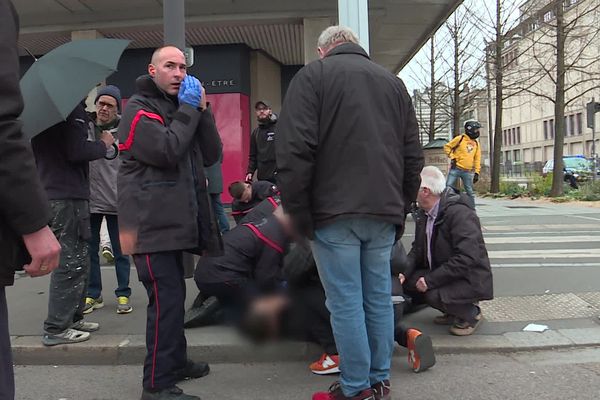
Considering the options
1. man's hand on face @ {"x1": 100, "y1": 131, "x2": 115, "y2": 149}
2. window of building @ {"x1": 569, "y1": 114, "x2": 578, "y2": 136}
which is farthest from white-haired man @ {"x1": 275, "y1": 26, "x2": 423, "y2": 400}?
window of building @ {"x1": 569, "y1": 114, "x2": 578, "y2": 136}

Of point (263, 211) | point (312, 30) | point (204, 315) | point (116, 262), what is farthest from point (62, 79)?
point (312, 30)

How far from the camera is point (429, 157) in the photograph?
12539 millimetres

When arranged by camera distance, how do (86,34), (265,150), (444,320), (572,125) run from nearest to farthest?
(444,320), (265,150), (86,34), (572,125)

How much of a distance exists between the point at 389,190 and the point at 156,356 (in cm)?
156

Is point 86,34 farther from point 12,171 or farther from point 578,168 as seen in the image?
point 578,168

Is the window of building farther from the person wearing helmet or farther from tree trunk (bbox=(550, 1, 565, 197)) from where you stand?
the person wearing helmet

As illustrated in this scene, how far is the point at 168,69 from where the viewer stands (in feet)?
10.4

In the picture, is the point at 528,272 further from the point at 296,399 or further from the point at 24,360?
the point at 24,360

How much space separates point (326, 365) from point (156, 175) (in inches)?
65.9

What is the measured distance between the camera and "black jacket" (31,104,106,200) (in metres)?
3.81

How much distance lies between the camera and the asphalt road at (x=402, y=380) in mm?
3326

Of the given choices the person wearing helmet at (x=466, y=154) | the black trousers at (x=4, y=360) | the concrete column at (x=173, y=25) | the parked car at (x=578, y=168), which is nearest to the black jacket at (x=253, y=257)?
the concrete column at (x=173, y=25)

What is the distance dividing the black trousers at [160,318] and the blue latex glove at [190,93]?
2.78 feet

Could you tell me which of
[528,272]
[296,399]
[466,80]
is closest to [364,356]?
[296,399]
